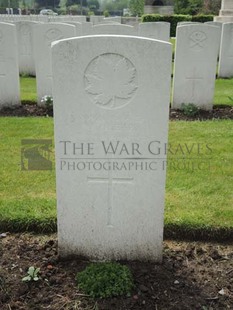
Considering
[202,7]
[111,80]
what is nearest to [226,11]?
[202,7]

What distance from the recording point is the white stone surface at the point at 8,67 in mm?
6797

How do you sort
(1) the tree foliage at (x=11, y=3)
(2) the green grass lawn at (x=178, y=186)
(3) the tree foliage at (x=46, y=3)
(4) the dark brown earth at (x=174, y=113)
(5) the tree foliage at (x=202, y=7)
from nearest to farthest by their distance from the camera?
(2) the green grass lawn at (x=178, y=186)
(4) the dark brown earth at (x=174, y=113)
(5) the tree foliage at (x=202, y=7)
(1) the tree foliage at (x=11, y=3)
(3) the tree foliage at (x=46, y=3)

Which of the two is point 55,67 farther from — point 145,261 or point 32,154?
point 32,154

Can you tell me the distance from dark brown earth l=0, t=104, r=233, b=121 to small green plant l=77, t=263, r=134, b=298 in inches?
175

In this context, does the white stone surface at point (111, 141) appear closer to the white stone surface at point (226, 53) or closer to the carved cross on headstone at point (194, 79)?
the carved cross on headstone at point (194, 79)

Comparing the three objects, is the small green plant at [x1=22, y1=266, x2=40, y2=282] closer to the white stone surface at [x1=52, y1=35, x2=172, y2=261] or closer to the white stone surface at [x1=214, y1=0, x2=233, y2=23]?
the white stone surface at [x1=52, y1=35, x2=172, y2=261]

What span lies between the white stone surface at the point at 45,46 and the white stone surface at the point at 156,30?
3307 mm

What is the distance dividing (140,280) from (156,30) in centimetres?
850

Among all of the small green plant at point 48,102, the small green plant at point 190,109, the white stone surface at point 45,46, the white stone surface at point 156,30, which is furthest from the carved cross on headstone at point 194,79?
the white stone surface at point 156,30

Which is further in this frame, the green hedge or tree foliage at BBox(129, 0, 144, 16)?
tree foliage at BBox(129, 0, 144, 16)

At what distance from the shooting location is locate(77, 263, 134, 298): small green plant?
8.34 ft

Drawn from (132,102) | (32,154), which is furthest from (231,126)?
(132,102)

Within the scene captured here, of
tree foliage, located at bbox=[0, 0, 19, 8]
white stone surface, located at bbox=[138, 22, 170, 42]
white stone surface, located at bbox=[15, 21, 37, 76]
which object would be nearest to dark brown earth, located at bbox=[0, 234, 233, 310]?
white stone surface, located at bbox=[138, 22, 170, 42]

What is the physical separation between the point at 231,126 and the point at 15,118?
344 cm
